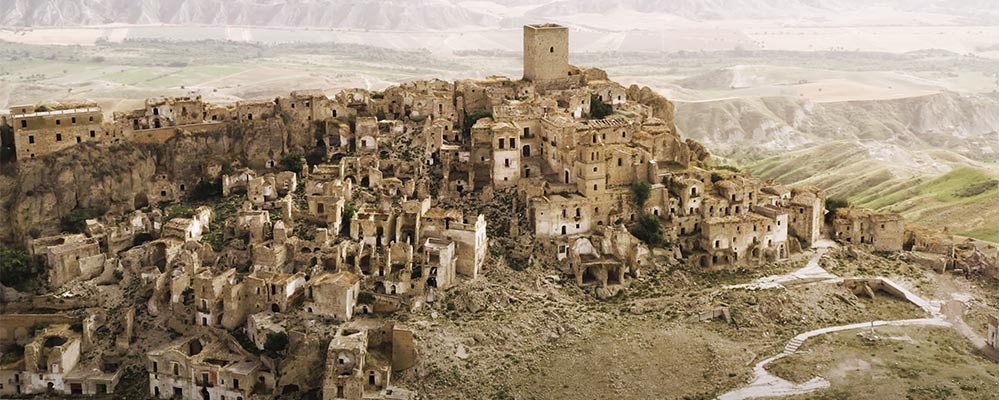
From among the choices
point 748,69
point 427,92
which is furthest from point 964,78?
point 427,92

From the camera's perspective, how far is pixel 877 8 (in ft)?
644

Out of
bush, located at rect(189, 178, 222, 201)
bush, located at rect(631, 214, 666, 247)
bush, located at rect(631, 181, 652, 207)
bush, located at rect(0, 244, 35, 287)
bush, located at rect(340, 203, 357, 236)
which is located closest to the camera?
bush, located at rect(0, 244, 35, 287)

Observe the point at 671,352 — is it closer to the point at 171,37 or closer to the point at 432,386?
the point at 432,386

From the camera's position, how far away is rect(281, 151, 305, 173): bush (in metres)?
41.0

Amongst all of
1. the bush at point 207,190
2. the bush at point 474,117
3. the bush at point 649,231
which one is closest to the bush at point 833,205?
the bush at point 649,231

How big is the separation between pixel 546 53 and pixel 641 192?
11305 millimetres

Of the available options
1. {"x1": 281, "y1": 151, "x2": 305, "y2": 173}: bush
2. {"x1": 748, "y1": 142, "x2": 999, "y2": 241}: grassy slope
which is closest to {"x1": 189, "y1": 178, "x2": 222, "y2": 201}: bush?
{"x1": 281, "y1": 151, "x2": 305, "y2": 173}: bush

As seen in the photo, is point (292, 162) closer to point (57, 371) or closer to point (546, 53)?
point (57, 371)

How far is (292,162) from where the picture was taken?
41156mm

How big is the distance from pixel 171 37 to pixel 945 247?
394 ft

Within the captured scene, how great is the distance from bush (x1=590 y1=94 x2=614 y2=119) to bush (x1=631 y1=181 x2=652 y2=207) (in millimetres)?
6280

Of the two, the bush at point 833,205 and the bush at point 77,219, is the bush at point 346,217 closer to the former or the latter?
the bush at point 77,219

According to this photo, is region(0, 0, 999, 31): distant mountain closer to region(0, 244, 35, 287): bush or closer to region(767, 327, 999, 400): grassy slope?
region(0, 244, 35, 287): bush

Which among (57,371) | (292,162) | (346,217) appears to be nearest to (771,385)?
(346,217)
